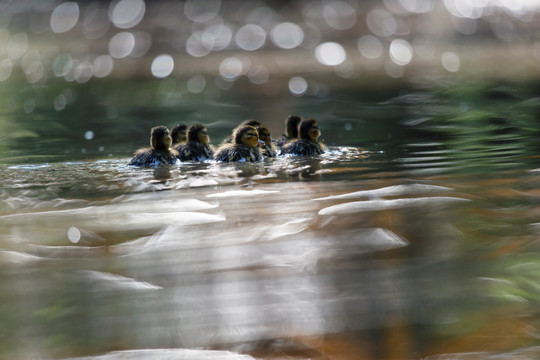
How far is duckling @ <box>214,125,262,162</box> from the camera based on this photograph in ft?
21.6

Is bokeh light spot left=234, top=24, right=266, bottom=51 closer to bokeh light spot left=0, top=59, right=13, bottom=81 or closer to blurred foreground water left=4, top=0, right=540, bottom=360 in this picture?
bokeh light spot left=0, top=59, right=13, bottom=81

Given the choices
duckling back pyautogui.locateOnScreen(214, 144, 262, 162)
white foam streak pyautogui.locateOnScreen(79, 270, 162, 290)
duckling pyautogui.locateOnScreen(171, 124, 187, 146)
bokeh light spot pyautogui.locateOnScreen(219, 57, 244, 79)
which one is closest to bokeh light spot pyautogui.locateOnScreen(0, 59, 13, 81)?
bokeh light spot pyautogui.locateOnScreen(219, 57, 244, 79)

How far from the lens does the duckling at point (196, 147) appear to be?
679 cm

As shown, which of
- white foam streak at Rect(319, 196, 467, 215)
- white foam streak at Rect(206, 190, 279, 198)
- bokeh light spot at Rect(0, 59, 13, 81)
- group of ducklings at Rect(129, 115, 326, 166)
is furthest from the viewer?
bokeh light spot at Rect(0, 59, 13, 81)

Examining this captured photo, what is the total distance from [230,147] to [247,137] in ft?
0.53

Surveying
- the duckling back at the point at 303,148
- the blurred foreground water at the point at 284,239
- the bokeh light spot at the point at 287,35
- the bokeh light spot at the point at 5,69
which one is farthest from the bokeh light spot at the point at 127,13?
the duckling back at the point at 303,148

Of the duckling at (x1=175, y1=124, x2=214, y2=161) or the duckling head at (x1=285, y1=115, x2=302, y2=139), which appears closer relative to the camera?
the duckling at (x1=175, y1=124, x2=214, y2=161)

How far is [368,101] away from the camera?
1192cm

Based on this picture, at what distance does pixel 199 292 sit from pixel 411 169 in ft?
8.71

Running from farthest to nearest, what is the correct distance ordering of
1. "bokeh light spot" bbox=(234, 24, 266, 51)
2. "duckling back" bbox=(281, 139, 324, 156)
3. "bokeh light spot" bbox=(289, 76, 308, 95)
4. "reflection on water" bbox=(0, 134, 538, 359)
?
"bokeh light spot" bbox=(234, 24, 266, 51), "bokeh light spot" bbox=(289, 76, 308, 95), "duckling back" bbox=(281, 139, 324, 156), "reflection on water" bbox=(0, 134, 538, 359)

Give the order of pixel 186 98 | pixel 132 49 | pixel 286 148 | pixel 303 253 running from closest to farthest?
pixel 303 253
pixel 286 148
pixel 186 98
pixel 132 49

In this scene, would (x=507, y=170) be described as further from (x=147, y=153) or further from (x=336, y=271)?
(x=147, y=153)

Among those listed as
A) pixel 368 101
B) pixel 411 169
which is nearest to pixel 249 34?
pixel 368 101

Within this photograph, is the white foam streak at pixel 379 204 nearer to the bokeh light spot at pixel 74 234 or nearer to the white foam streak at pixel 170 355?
the bokeh light spot at pixel 74 234
